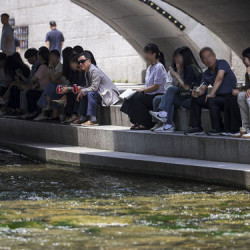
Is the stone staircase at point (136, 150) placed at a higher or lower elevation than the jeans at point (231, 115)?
lower

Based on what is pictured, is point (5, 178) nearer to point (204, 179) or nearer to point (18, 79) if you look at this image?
point (204, 179)

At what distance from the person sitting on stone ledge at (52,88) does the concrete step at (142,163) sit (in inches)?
58.1

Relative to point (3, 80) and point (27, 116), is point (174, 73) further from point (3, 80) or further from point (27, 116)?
point (3, 80)

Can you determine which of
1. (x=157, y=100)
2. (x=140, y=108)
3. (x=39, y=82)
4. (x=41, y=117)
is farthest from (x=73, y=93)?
(x=157, y=100)

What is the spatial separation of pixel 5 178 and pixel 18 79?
250 inches

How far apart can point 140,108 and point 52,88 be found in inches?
117

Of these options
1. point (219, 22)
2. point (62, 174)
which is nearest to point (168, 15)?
point (219, 22)

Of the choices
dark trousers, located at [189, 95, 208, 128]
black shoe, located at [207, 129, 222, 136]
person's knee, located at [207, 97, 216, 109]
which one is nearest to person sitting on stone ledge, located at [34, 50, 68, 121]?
dark trousers, located at [189, 95, 208, 128]

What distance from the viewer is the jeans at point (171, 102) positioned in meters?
11.9

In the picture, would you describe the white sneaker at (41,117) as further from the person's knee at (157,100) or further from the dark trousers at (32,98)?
the person's knee at (157,100)

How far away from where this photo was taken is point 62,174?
36.4 feet

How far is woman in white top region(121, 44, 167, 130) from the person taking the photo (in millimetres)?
12539

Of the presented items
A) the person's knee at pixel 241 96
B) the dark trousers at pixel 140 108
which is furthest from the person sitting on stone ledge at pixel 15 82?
the person's knee at pixel 241 96

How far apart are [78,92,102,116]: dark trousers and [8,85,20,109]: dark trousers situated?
3195 millimetres
